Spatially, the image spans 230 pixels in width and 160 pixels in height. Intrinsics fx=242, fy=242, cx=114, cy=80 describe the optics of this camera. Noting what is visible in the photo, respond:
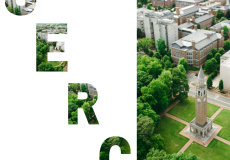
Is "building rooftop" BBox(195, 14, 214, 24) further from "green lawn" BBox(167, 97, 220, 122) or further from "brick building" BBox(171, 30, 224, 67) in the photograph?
"green lawn" BBox(167, 97, 220, 122)

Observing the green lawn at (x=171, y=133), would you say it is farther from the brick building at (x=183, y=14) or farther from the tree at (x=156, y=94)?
the brick building at (x=183, y=14)

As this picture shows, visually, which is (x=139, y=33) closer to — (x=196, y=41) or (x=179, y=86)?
(x=196, y=41)

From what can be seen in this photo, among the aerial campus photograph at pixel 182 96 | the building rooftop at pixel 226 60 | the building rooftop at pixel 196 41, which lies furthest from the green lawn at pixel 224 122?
the building rooftop at pixel 196 41

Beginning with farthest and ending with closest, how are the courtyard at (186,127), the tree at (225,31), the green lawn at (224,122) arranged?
1. the tree at (225,31)
2. the green lawn at (224,122)
3. the courtyard at (186,127)

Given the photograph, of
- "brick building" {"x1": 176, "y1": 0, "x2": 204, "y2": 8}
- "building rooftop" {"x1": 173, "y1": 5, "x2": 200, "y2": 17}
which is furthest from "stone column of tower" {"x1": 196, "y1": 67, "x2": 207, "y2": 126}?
"brick building" {"x1": 176, "y1": 0, "x2": 204, "y2": 8}

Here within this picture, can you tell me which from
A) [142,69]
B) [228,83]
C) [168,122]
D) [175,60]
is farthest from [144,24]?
[168,122]

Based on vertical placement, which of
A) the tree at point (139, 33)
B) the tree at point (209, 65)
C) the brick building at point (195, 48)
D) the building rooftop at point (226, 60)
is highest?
the tree at point (139, 33)

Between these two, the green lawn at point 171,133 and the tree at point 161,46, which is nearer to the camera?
the green lawn at point 171,133
